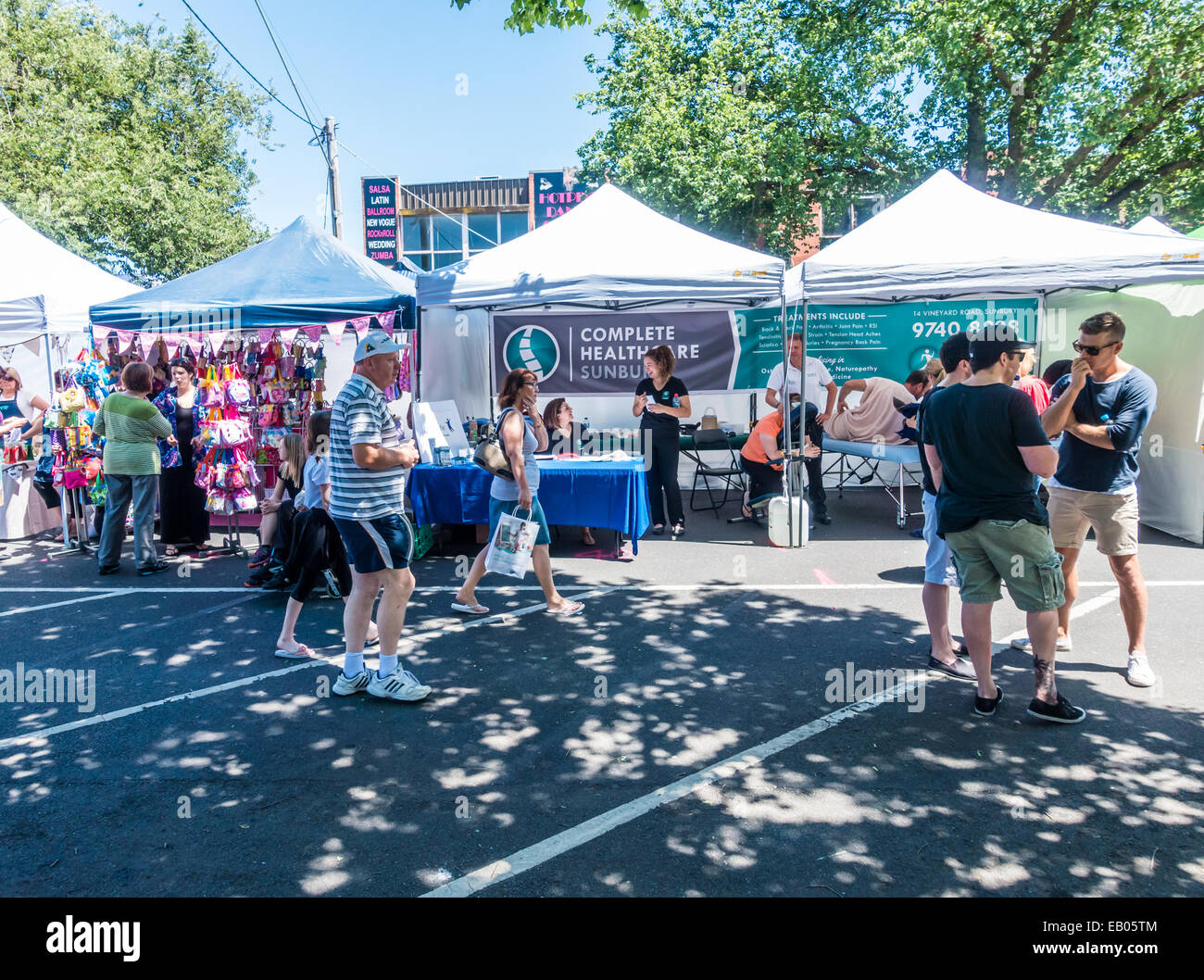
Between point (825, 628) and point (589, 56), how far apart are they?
1951 cm

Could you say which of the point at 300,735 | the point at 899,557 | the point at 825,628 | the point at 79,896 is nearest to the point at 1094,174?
the point at 899,557

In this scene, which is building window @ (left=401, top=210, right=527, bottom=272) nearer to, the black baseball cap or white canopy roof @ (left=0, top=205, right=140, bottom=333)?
white canopy roof @ (left=0, top=205, right=140, bottom=333)

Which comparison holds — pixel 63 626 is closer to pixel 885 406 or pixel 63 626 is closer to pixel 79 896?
pixel 79 896

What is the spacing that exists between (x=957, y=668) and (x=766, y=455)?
4.35 meters

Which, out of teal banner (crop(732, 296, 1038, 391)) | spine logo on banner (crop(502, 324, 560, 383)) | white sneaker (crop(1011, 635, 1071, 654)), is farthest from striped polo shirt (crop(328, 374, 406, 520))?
teal banner (crop(732, 296, 1038, 391))

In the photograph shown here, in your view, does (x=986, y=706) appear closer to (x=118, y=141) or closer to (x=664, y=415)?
(x=664, y=415)

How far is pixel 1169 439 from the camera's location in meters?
8.31

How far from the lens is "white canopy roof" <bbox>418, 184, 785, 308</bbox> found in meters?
7.73

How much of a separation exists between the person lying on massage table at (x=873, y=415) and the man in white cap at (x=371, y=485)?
23.0 feet

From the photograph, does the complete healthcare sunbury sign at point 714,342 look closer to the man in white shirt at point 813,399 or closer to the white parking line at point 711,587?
the man in white shirt at point 813,399

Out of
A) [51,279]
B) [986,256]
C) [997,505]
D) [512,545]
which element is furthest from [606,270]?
[51,279]

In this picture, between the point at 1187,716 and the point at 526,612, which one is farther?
the point at 526,612

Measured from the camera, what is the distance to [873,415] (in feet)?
32.4
